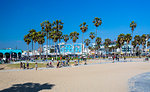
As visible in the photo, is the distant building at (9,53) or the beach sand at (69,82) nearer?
the beach sand at (69,82)

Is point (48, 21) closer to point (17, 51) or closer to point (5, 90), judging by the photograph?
point (17, 51)

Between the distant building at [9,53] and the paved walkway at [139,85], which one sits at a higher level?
the distant building at [9,53]

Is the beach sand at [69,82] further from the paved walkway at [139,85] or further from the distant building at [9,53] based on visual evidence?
the distant building at [9,53]

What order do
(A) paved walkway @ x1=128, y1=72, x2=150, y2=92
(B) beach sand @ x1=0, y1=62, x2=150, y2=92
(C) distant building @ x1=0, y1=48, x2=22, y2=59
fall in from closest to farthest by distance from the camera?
(A) paved walkway @ x1=128, y1=72, x2=150, y2=92
(B) beach sand @ x1=0, y1=62, x2=150, y2=92
(C) distant building @ x1=0, y1=48, x2=22, y2=59

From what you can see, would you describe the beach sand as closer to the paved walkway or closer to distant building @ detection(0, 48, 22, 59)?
the paved walkway

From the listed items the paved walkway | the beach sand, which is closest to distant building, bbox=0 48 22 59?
the beach sand

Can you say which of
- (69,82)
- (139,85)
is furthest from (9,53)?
(139,85)

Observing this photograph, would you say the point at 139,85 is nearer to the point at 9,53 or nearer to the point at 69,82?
the point at 69,82

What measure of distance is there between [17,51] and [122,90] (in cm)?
5029

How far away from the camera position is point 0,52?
50.8 metres

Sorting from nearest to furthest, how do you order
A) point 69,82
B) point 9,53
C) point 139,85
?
1. point 139,85
2. point 69,82
3. point 9,53

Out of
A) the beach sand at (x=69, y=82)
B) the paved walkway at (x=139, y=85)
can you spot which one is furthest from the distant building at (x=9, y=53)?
the paved walkway at (x=139, y=85)

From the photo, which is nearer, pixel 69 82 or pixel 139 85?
pixel 139 85

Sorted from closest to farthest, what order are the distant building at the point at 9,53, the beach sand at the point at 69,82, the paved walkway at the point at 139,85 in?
the paved walkway at the point at 139,85 < the beach sand at the point at 69,82 < the distant building at the point at 9,53
